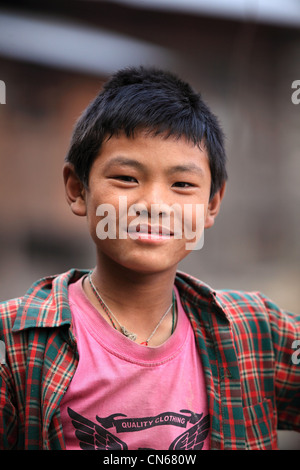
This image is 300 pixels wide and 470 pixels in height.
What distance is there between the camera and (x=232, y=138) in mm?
3570

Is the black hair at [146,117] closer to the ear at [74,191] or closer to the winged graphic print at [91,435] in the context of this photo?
the ear at [74,191]

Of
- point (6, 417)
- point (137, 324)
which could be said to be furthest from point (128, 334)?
point (6, 417)

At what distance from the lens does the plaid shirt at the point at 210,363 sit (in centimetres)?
94

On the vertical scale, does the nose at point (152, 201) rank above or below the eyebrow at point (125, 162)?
below

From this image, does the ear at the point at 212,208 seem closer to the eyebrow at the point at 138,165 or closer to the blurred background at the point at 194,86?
the eyebrow at the point at 138,165

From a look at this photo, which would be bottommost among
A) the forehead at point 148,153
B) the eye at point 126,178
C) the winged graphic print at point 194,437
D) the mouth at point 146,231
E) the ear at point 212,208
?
the winged graphic print at point 194,437

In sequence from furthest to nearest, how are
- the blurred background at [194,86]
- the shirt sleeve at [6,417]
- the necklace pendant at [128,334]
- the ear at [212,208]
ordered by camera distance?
the blurred background at [194,86], the ear at [212,208], the necklace pendant at [128,334], the shirt sleeve at [6,417]

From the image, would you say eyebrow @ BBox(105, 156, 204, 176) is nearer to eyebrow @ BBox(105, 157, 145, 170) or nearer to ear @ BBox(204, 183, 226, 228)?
eyebrow @ BBox(105, 157, 145, 170)

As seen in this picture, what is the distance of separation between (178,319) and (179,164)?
0.38m

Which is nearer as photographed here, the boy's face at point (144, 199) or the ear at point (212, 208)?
the boy's face at point (144, 199)

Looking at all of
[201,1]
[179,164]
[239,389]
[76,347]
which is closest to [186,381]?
[239,389]

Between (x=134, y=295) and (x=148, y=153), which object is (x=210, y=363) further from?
→ (x=148, y=153)

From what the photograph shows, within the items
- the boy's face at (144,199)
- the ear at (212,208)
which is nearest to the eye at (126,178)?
the boy's face at (144,199)

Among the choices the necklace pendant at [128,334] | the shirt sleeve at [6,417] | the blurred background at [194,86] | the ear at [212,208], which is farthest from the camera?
the blurred background at [194,86]
